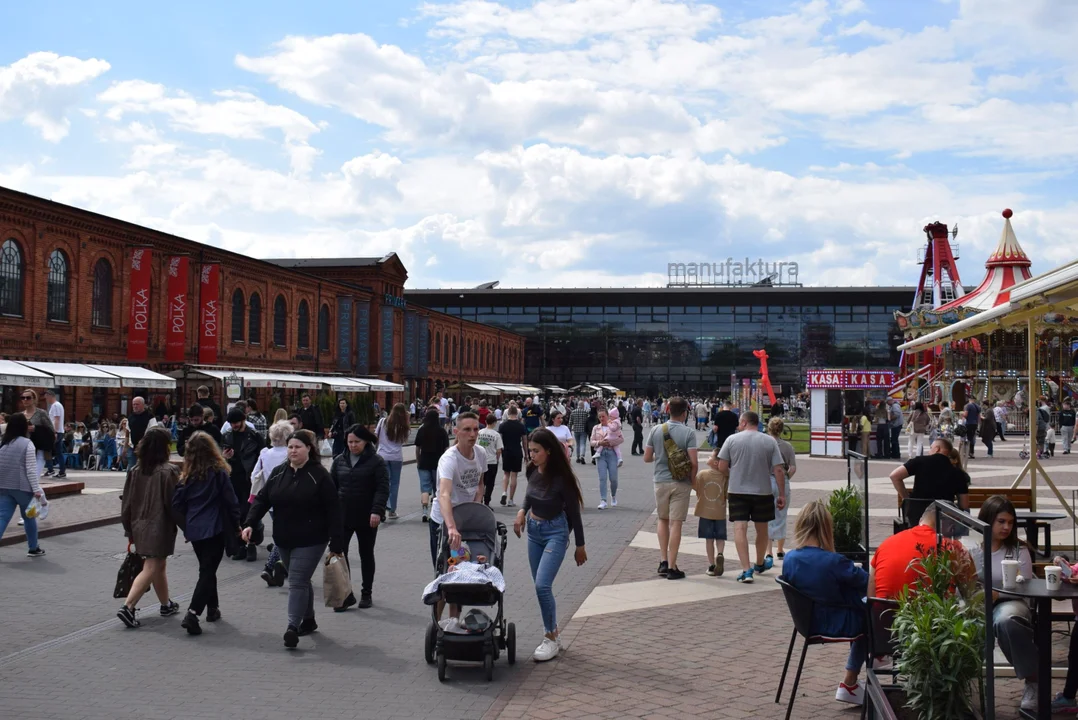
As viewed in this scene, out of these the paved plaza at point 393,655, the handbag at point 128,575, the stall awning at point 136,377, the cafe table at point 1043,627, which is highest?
the stall awning at point 136,377

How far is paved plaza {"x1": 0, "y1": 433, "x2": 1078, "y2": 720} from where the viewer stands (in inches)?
256

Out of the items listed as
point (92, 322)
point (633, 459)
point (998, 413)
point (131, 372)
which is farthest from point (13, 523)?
point (998, 413)

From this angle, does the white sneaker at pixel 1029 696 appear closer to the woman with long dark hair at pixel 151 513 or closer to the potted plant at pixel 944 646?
the potted plant at pixel 944 646

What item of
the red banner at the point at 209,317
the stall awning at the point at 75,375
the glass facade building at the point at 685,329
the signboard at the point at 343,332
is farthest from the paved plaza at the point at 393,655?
the glass facade building at the point at 685,329

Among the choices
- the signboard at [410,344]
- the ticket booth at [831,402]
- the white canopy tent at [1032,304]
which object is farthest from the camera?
the signboard at [410,344]

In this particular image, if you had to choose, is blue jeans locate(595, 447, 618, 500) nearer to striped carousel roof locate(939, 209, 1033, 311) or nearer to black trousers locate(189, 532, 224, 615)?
black trousers locate(189, 532, 224, 615)

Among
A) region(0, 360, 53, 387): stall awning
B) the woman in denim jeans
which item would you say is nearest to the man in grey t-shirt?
the woman in denim jeans

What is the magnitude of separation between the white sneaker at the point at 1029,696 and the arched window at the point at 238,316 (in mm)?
47119

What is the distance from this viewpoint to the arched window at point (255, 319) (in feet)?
170

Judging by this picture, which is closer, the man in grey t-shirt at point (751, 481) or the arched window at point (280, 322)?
the man in grey t-shirt at point (751, 481)

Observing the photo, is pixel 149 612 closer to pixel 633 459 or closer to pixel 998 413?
pixel 633 459

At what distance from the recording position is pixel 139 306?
41.2 metres

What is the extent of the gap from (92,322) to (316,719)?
37.0m

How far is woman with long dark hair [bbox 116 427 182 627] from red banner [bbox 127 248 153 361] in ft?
111
